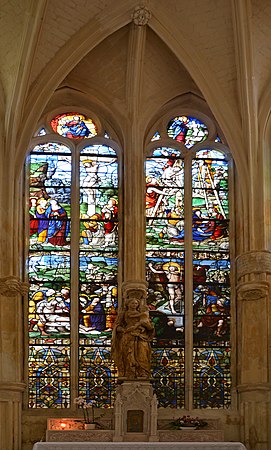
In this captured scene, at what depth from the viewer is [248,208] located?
81.9ft

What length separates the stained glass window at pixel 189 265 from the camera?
2486 cm

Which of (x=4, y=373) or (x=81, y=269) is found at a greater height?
(x=81, y=269)

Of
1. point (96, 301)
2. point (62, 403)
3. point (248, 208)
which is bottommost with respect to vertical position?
point (62, 403)

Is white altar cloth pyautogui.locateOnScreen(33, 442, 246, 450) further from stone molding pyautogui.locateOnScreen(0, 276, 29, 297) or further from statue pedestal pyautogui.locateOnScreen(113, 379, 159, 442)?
stone molding pyautogui.locateOnScreen(0, 276, 29, 297)

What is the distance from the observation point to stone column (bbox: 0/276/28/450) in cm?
2362

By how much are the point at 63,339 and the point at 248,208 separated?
4.08m

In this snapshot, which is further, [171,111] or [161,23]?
[171,111]

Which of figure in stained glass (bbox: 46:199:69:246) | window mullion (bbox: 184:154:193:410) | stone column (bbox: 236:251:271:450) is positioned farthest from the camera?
figure in stained glass (bbox: 46:199:69:246)

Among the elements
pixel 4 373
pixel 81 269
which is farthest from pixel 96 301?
pixel 4 373

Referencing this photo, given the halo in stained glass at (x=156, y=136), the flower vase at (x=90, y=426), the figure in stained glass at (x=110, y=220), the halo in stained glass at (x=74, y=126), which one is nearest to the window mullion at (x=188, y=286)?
the halo in stained glass at (x=156, y=136)

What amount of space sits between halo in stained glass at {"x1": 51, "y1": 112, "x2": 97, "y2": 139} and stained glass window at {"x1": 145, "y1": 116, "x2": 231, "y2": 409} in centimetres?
129

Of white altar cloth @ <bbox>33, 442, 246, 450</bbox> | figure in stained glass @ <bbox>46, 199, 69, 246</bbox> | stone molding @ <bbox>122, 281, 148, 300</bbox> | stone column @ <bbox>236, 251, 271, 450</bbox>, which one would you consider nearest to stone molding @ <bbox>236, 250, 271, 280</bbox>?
stone column @ <bbox>236, 251, 271, 450</bbox>

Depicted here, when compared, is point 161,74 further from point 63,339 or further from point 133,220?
point 63,339

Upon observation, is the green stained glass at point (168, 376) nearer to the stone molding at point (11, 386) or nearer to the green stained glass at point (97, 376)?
the green stained glass at point (97, 376)
